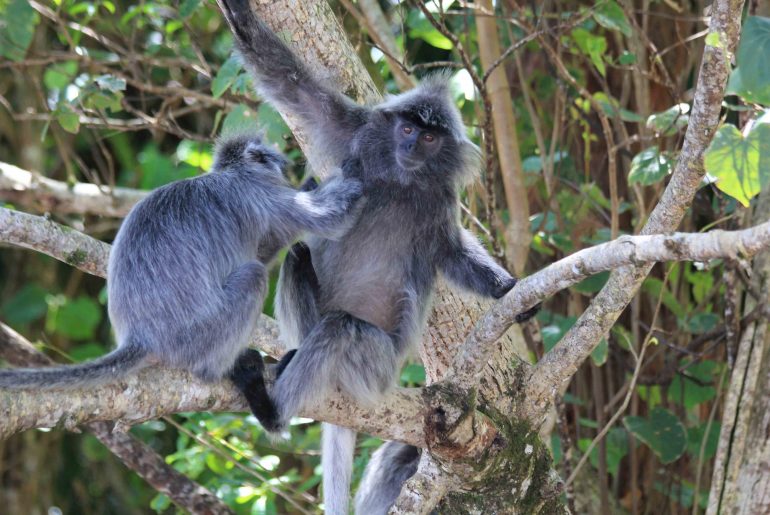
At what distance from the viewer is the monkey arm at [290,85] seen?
12.3 ft

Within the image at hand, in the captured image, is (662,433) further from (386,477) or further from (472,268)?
(472,268)

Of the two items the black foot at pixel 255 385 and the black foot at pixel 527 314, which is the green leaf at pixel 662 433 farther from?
the black foot at pixel 255 385

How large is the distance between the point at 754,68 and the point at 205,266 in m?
1.96

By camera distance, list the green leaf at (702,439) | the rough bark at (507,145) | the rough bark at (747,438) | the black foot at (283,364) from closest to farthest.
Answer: the black foot at (283,364) < the rough bark at (747,438) < the rough bark at (507,145) < the green leaf at (702,439)

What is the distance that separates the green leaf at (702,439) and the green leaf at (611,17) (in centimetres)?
225

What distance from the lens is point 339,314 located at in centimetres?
387

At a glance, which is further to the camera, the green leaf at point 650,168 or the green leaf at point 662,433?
the green leaf at point 662,433

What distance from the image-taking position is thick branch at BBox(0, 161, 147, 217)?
5.83m

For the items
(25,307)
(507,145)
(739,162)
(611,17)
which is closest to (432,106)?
(507,145)

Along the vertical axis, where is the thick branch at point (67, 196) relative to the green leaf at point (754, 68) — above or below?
below

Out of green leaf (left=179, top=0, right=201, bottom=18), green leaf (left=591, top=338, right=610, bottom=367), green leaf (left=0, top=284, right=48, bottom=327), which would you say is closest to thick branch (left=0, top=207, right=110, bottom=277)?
green leaf (left=179, top=0, right=201, bottom=18)

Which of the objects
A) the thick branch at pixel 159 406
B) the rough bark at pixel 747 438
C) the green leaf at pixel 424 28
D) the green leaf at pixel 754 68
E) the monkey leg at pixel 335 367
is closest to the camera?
the green leaf at pixel 754 68

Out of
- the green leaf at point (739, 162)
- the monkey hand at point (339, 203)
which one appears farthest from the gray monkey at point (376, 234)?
the green leaf at point (739, 162)

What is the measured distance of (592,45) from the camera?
5.02 meters
